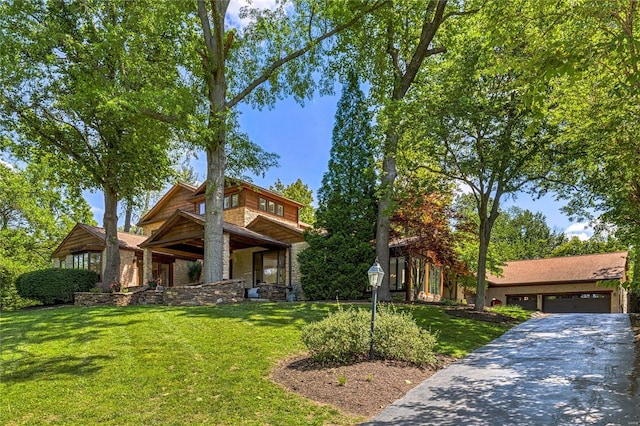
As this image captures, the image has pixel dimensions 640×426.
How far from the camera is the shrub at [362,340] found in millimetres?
7555

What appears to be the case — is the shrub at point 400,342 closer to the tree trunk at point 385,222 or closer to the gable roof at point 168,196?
the tree trunk at point 385,222

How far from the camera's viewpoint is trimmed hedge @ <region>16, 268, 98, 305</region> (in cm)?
1867

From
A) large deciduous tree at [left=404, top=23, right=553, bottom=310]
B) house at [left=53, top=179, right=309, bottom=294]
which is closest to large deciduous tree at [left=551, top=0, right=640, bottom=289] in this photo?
large deciduous tree at [left=404, top=23, right=553, bottom=310]

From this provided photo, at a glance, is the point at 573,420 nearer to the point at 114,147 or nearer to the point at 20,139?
the point at 114,147

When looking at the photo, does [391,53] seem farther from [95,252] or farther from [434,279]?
[95,252]

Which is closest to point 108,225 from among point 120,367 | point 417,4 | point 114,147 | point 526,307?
point 114,147

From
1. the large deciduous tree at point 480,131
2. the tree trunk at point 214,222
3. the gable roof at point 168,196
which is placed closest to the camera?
the large deciduous tree at point 480,131

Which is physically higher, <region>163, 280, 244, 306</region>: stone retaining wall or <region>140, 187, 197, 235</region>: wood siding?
<region>140, 187, 197, 235</region>: wood siding

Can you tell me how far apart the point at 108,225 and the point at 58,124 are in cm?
480

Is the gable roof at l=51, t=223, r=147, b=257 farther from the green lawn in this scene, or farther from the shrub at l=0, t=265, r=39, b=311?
the green lawn

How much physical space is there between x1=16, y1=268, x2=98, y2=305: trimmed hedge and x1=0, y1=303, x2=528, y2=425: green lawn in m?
7.61

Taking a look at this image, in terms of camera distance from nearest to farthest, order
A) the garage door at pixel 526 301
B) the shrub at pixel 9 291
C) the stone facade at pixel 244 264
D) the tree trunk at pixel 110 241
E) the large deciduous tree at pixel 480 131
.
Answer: the large deciduous tree at pixel 480 131, the tree trunk at pixel 110 241, the shrub at pixel 9 291, the stone facade at pixel 244 264, the garage door at pixel 526 301

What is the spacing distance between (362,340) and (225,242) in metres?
12.1

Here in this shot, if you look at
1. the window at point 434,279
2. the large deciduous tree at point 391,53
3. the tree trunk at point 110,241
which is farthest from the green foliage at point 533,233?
the tree trunk at point 110,241
